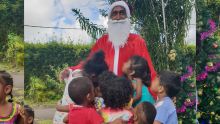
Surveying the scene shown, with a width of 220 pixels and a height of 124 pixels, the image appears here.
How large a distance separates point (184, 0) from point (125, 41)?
977 mm

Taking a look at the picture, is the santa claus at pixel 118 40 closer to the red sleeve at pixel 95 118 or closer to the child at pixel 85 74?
the child at pixel 85 74

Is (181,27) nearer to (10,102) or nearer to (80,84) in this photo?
(80,84)

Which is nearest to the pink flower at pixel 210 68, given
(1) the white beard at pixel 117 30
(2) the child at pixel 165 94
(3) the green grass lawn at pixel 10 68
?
(2) the child at pixel 165 94

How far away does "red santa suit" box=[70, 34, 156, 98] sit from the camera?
205 inches

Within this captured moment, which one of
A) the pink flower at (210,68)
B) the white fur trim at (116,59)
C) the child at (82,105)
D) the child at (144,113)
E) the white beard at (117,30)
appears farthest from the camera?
the pink flower at (210,68)

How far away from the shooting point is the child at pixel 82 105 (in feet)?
14.5

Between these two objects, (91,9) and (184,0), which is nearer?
(91,9)

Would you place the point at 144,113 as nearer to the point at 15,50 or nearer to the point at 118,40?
the point at 118,40

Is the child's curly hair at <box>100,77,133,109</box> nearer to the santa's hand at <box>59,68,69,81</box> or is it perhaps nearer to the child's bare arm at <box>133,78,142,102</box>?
the child's bare arm at <box>133,78,142,102</box>

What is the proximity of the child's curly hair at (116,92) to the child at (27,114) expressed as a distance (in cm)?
73

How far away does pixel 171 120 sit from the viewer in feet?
17.6

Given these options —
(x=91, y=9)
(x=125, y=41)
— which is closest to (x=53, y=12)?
(x=91, y=9)

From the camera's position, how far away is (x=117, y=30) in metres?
5.27

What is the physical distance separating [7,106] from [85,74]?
2.73 feet
